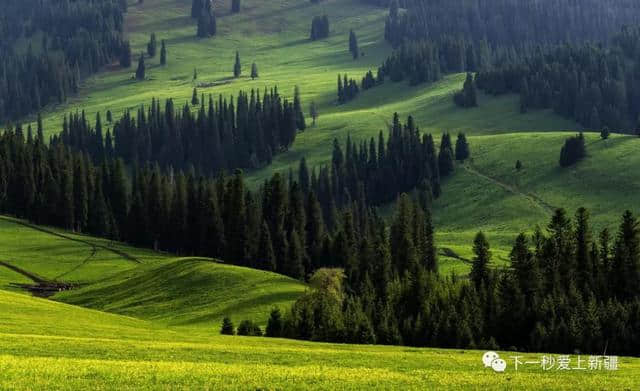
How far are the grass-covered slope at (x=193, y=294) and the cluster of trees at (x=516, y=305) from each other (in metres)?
7.42

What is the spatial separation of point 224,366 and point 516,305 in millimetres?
52036

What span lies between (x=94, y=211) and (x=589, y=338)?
12761 cm

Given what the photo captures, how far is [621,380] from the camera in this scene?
46688 millimetres

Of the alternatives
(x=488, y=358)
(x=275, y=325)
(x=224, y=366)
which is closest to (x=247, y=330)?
(x=275, y=325)

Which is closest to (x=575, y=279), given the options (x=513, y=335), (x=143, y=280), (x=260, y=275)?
(x=513, y=335)

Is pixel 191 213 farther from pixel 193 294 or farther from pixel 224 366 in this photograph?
pixel 224 366

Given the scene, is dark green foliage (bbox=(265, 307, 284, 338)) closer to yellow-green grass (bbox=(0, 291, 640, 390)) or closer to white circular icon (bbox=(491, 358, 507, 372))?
yellow-green grass (bbox=(0, 291, 640, 390))

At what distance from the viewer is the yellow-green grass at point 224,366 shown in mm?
43875

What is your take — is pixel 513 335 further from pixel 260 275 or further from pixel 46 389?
pixel 46 389

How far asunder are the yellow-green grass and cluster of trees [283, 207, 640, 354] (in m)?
19.4

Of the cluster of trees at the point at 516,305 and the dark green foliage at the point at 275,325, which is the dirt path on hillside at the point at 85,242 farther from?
the dark green foliage at the point at 275,325

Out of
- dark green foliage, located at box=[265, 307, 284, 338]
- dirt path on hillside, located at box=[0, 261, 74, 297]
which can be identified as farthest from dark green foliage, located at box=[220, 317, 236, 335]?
dirt path on hillside, located at box=[0, 261, 74, 297]

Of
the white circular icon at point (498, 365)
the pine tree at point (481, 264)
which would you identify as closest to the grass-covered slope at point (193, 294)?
the pine tree at point (481, 264)

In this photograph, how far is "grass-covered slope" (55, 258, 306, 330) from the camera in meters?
106
